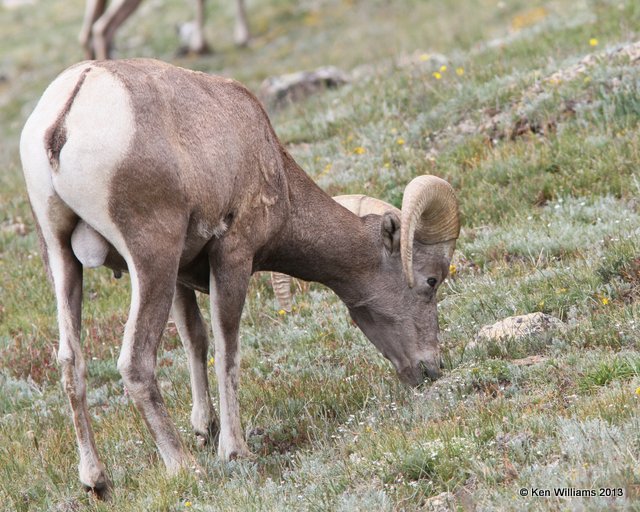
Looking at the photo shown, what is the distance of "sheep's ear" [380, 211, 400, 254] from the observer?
7090 millimetres

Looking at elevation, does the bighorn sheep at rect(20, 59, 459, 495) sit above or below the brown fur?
below

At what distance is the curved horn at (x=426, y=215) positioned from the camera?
6.74 metres

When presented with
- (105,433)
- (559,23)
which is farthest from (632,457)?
(559,23)

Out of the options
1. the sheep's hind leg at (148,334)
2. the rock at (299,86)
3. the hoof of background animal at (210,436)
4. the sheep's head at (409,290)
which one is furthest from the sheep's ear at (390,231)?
the rock at (299,86)

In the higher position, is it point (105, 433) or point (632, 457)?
point (632, 457)

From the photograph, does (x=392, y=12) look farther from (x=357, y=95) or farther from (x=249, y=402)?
(x=249, y=402)

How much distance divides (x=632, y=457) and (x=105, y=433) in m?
3.53

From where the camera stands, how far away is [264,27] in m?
26.3

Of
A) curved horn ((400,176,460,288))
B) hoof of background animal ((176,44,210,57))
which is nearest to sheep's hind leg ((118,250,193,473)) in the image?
curved horn ((400,176,460,288))

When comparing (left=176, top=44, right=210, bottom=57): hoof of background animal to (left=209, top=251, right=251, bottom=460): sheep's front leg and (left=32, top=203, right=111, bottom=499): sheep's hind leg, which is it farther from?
(left=32, top=203, right=111, bottom=499): sheep's hind leg

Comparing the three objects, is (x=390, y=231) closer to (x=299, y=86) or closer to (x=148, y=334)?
(x=148, y=334)

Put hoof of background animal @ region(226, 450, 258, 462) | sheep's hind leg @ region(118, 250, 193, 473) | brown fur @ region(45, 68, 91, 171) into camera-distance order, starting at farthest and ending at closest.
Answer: hoof of background animal @ region(226, 450, 258, 462)
sheep's hind leg @ region(118, 250, 193, 473)
brown fur @ region(45, 68, 91, 171)

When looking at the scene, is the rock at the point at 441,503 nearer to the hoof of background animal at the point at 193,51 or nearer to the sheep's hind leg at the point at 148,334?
the sheep's hind leg at the point at 148,334

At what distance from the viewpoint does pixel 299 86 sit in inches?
585
